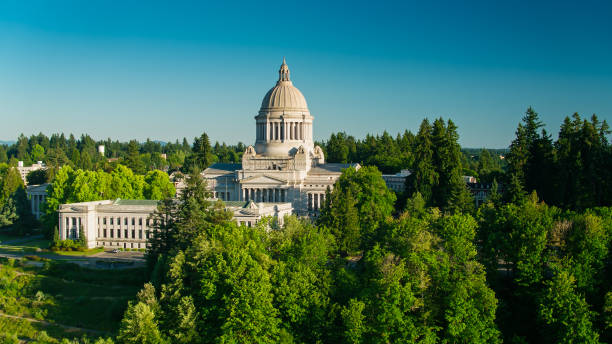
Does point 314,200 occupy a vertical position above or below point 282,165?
below

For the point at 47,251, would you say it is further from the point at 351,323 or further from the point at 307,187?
the point at 351,323

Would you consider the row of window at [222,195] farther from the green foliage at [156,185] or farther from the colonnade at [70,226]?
the colonnade at [70,226]

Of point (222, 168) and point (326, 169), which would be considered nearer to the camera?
point (326, 169)

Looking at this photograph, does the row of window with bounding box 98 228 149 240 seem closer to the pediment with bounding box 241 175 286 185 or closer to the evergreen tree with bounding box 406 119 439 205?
the pediment with bounding box 241 175 286 185

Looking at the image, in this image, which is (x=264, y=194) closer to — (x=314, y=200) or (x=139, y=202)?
(x=314, y=200)

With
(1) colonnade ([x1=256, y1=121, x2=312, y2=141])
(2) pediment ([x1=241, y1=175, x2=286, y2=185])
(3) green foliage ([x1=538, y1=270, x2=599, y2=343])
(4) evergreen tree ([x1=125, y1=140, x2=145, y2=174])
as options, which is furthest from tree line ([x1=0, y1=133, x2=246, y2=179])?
(3) green foliage ([x1=538, y1=270, x2=599, y2=343])

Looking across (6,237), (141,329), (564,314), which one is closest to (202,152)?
(6,237)

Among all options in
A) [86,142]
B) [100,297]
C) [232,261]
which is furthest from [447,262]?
[86,142]
